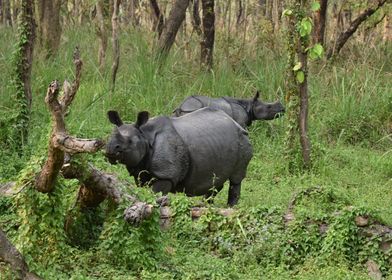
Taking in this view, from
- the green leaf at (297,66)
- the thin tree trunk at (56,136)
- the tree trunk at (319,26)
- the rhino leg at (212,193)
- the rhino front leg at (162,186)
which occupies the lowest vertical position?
the rhino leg at (212,193)

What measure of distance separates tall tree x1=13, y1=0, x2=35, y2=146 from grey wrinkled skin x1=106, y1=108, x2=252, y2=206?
2.09 metres

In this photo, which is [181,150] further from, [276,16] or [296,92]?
[276,16]

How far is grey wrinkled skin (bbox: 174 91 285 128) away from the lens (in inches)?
454

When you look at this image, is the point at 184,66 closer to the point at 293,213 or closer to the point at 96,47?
the point at 96,47

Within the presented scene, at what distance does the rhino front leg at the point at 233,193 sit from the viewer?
9.13 metres

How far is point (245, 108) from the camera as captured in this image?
12.1m

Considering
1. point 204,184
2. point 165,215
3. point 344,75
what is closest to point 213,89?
point 344,75

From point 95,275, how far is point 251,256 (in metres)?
1.34

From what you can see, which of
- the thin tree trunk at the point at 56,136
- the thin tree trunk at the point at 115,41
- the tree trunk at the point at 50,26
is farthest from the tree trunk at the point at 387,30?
the thin tree trunk at the point at 56,136

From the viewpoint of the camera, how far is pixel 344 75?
14.2 m

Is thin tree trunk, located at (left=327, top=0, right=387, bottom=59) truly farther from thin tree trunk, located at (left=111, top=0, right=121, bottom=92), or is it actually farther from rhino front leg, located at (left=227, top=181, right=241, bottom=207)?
rhino front leg, located at (left=227, top=181, right=241, bottom=207)

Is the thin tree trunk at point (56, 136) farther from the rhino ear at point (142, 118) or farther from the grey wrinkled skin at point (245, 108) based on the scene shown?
the grey wrinkled skin at point (245, 108)

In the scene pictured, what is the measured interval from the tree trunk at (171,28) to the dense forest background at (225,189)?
0.02 metres

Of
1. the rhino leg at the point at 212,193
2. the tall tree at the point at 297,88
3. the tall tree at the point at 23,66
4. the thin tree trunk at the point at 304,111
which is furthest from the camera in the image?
the thin tree trunk at the point at 304,111
